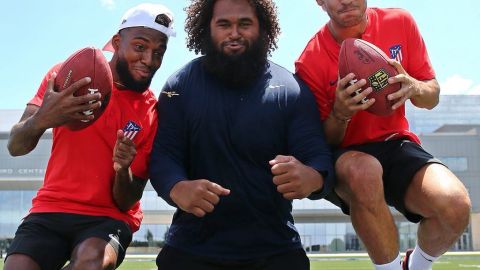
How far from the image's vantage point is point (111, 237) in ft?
12.6

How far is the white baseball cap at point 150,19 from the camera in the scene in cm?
430

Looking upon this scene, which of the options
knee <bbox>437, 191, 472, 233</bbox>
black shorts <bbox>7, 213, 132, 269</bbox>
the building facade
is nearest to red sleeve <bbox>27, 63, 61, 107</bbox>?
black shorts <bbox>7, 213, 132, 269</bbox>

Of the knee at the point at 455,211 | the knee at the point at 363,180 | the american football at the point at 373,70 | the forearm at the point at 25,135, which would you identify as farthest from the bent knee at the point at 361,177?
the forearm at the point at 25,135

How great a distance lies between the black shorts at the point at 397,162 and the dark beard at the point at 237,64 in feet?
2.58

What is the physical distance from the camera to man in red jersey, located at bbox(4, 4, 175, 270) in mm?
3646

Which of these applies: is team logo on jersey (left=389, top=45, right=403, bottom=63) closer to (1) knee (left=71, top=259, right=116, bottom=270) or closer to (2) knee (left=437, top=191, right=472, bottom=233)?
(2) knee (left=437, top=191, right=472, bottom=233)

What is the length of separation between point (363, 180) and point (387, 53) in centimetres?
99

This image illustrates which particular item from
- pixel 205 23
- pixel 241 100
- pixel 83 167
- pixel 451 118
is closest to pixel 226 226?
pixel 241 100

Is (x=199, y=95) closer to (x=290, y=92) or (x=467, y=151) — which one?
(x=290, y=92)

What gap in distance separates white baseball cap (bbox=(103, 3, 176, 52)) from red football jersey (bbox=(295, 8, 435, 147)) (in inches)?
42.4

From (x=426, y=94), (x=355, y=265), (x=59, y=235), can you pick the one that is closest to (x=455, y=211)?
(x=426, y=94)

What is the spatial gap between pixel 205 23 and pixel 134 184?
4.15 feet

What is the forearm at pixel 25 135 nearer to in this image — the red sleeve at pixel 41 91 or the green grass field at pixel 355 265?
the red sleeve at pixel 41 91

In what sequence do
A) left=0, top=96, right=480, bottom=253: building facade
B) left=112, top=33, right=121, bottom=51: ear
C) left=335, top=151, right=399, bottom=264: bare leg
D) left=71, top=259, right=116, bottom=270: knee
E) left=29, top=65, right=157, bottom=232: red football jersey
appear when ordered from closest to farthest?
left=335, top=151, right=399, bottom=264: bare leg, left=71, top=259, right=116, bottom=270: knee, left=29, top=65, right=157, bottom=232: red football jersey, left=112, top=33, right=121, bottom=51: ear, left=0, top=96, right=480, bottom=253: building facade
